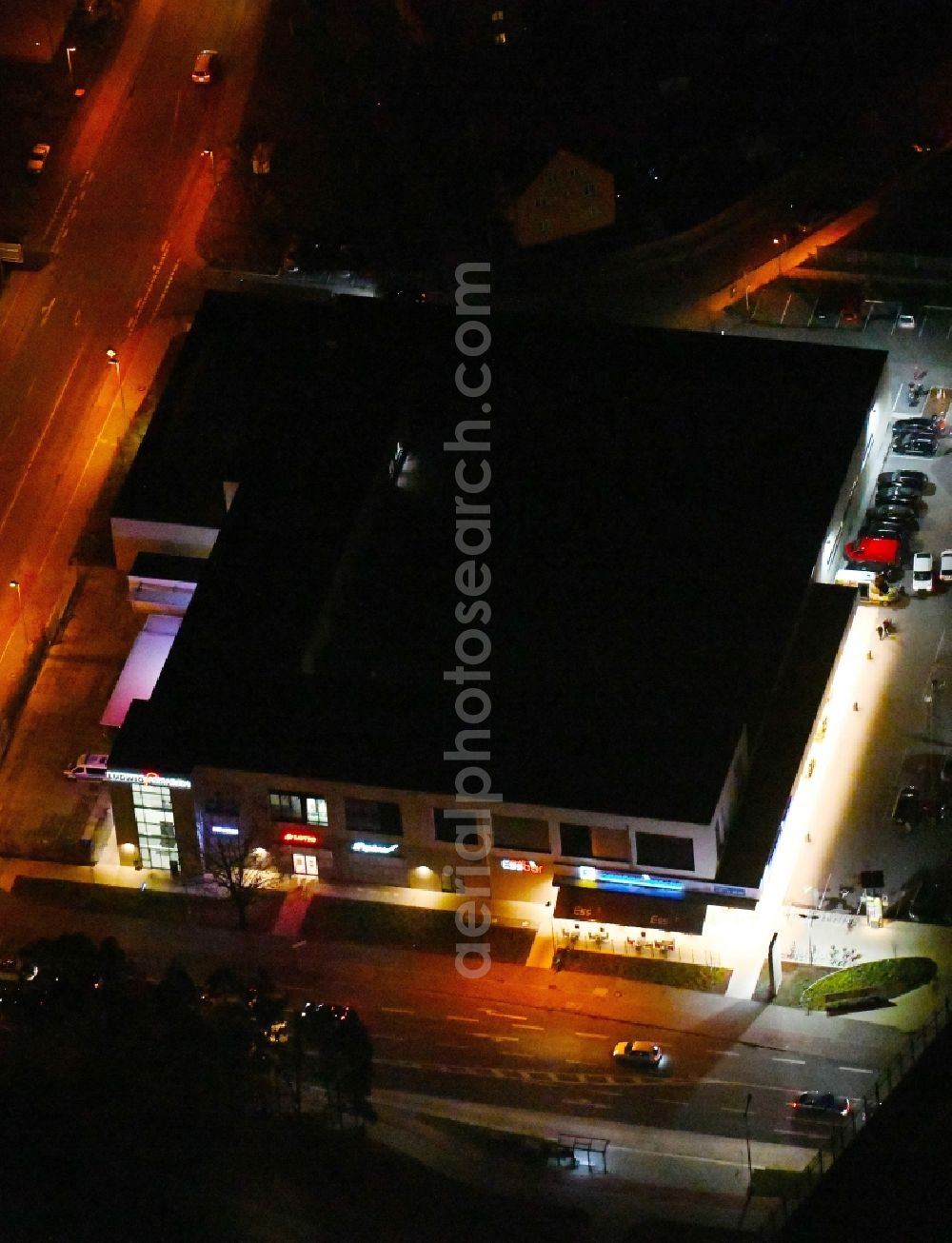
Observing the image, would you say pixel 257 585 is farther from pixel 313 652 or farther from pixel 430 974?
pixel 430 974

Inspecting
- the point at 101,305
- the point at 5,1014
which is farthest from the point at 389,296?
the point at 5,1014

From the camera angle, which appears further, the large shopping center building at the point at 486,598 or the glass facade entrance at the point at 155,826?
the glass facade entrance at the point at 155,826

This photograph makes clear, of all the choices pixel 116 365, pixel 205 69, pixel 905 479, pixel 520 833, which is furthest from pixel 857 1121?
pixel 205 69

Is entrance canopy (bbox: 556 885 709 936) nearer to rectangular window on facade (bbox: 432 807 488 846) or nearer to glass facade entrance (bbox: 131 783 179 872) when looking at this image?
rectangular window on facade (bbox: 432 807 488 846)

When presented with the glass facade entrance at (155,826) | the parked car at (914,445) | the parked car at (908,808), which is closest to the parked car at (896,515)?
the parked car at (914,445)

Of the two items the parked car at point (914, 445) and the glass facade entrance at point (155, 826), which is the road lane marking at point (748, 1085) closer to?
the glass facade entrance at point (155, 826)
